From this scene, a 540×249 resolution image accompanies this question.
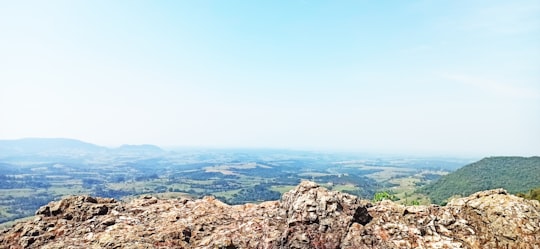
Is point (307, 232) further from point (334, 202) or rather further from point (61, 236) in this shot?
point (61, 236)

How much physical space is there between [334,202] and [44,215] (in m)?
15.4

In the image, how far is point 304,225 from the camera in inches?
648

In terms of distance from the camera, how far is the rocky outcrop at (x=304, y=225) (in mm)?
15867

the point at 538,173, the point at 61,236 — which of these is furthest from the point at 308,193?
the point at 538,173

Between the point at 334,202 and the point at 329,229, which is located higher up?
the point at 334,202

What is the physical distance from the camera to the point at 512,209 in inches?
666

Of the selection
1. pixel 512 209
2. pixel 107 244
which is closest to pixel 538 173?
pixel 512 209

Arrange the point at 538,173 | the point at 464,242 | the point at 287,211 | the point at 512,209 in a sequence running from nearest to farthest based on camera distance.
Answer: the point at 464,242 → the point at 512,209 → the point at 287,211 → the point at 538,173

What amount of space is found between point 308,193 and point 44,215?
558 inches

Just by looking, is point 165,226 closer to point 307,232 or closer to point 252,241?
point 252,241

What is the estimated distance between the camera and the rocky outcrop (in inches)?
625

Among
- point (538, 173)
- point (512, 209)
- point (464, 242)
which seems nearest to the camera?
point (464, 242)

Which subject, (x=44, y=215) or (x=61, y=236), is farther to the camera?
(x=44, y=215)

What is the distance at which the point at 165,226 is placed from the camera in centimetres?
1781
